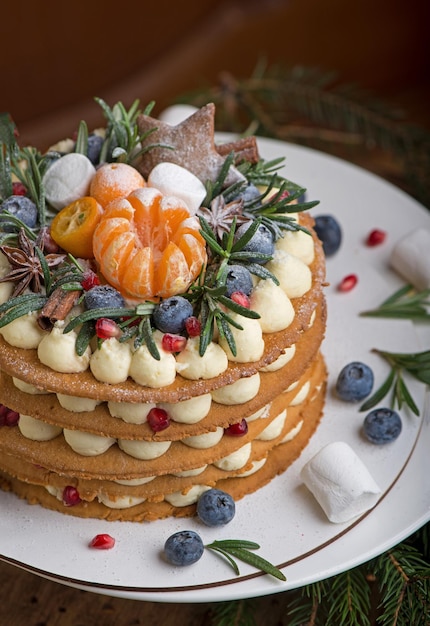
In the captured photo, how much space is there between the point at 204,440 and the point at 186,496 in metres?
0.23

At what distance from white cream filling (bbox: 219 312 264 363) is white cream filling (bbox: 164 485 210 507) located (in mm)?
484

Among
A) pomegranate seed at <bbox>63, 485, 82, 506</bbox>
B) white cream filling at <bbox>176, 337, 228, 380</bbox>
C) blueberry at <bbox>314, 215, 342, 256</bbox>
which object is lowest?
pomegranate seed at <bbox>63, 485, 82, 506</bbox>

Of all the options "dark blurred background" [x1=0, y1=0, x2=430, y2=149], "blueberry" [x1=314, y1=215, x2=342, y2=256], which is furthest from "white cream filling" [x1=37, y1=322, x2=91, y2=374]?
"dark blurred background" [x1=0, y1=0, x2=430, y2=149]

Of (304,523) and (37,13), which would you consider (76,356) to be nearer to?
(304,523)

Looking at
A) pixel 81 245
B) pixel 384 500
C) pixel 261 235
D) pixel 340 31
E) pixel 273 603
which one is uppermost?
pixel 340 31

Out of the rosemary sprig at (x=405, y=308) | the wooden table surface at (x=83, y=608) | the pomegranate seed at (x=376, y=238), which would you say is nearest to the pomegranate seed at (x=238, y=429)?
the wooden table surface at (x=83, y=608)

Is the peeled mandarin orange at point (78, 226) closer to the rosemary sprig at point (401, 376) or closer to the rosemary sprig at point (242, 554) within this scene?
the rosemary sprig at point (242, 554)

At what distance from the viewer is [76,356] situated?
266 centimetres

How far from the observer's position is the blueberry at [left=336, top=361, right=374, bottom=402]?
327 cm

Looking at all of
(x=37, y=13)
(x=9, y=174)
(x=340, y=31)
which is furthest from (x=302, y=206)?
(x=340, y=31)

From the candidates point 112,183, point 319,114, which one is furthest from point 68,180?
point 319,114

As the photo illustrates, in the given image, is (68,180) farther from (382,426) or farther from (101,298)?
(382,426)

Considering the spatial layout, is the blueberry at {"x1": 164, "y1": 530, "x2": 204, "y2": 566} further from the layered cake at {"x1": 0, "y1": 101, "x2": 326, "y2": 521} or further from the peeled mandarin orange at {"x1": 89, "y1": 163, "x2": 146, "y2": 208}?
the peeled mandarin orange at {"x1": 89, "y1": 163, "x2": 146, "y2": 208}

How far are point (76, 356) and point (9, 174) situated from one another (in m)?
0.73
